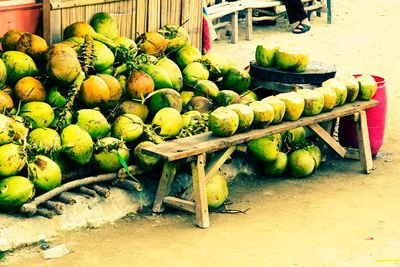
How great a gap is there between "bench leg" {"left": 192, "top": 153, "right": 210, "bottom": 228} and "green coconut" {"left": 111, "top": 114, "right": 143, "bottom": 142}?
0.63 meters

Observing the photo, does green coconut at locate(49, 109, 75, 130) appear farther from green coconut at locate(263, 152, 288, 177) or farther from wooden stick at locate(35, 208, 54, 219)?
green coconut at locate(263, 152, 288, 177)

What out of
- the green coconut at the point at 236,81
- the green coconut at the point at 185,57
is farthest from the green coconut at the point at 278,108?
the green coconut at the point at 185,57

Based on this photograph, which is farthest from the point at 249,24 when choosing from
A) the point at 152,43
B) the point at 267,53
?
the point at 152,43

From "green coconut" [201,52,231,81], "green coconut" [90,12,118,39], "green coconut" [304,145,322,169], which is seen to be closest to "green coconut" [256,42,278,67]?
"green coconut" [201,52,231,81]

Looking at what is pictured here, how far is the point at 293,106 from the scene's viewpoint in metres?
6.75

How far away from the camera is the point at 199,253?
5.54 meters

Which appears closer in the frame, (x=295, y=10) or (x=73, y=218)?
(x=73, y=218)

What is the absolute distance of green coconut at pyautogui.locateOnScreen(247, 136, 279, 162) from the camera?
6969 mm

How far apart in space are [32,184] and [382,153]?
12.3ft

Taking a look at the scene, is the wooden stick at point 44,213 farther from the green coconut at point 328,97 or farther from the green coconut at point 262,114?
the green coconut at point 328,97

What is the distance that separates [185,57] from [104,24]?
83 cm

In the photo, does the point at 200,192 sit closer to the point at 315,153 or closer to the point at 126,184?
the point at 126,184

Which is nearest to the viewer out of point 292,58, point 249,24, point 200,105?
point 200,105

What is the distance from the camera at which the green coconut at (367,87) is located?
7.43 meters
